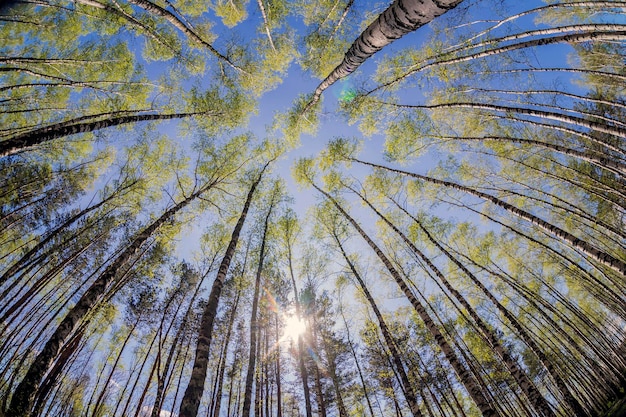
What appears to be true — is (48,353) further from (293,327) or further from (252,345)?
(293,327)

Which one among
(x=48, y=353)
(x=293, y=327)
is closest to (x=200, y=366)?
(x=48, y=353)

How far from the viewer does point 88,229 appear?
1001 centimetres

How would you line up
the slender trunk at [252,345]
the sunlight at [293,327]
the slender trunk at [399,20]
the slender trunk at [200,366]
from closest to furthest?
1. the slender trunk at [399,20]
2. the slender trunk at [200,366]
3. the slender trunk at [252,345]
4. the sunlight at [293,327]

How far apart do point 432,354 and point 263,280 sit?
9.30 meters

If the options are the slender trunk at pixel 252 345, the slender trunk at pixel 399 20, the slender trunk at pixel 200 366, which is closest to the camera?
the slender trunk at pixel 399 20

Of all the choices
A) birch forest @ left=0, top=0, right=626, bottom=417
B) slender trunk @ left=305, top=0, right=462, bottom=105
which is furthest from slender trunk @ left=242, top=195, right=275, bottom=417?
slender trunk @ left=305, top=0, right=462, bottom=105

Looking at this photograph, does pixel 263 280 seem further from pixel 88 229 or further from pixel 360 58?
pixel 360 58

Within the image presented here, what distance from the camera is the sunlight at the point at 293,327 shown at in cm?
1212

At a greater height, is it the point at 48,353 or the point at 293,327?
the point at 293,327

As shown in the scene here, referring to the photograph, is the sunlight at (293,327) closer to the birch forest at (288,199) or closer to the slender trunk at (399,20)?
the birch forest at (288,199)

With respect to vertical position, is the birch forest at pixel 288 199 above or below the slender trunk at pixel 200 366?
above

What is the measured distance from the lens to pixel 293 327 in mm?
12477

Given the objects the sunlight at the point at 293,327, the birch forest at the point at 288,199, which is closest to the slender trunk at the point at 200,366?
the birch forest at the point at 288,199

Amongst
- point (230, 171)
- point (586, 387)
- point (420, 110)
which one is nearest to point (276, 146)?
point (230, 171)
